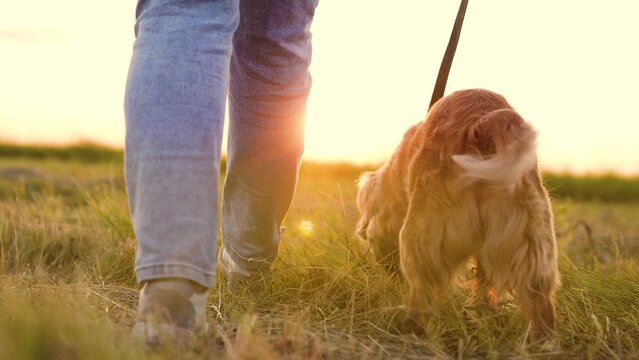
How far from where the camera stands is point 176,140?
1.69 m

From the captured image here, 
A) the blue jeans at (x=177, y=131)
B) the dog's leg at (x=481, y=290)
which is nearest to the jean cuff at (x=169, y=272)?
the blue jeans at (x=177, y=131)

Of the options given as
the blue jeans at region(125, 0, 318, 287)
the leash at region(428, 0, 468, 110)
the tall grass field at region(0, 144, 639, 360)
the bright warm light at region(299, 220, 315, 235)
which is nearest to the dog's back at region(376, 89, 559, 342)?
the tall grass field at region(0, 144, 639, 360)

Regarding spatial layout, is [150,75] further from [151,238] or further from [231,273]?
[231,273]

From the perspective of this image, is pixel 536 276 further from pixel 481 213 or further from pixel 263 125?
pixel 263 125

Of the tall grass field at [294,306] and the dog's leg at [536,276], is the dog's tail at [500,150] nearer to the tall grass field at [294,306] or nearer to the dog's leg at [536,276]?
the dog's leg at [536,276]

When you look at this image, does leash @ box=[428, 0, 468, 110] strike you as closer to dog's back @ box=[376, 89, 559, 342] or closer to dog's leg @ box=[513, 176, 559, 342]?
dog's back @ box=[376, 89, 559, 342]

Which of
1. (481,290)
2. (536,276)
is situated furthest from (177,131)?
(481,290)

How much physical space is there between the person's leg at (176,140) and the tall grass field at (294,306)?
18cm

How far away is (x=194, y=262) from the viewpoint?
167 centimetres

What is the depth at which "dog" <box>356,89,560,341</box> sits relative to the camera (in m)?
2.14

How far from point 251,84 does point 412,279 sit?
0.83 metres

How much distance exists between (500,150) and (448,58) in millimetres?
636

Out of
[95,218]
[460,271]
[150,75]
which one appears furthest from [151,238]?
[95,218]

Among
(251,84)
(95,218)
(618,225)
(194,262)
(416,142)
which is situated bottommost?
(618,225)
